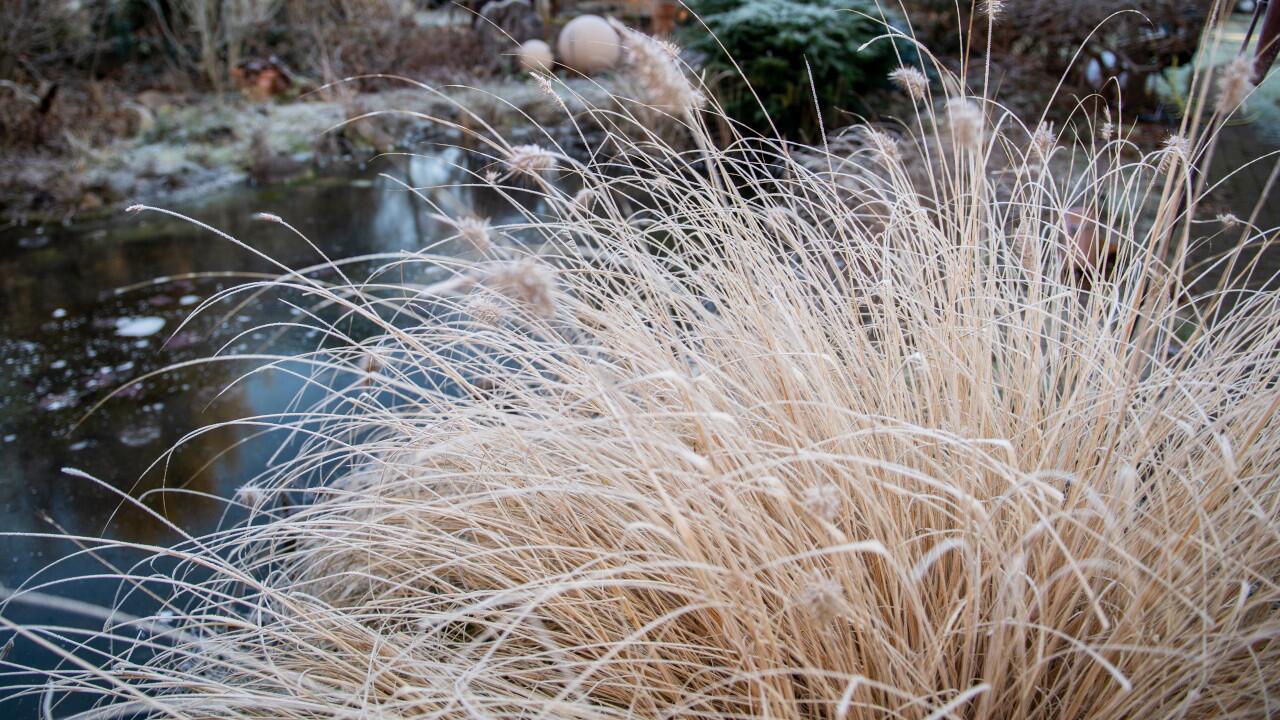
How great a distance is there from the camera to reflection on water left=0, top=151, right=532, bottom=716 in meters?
2.36

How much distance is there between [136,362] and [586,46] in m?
5.37

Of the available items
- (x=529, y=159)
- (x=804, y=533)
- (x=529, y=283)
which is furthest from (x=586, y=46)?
(x=529, y=283)

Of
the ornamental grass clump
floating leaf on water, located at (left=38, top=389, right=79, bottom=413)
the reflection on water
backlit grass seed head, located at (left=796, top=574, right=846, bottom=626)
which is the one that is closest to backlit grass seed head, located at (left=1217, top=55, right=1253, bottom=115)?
the ornamental grass clump

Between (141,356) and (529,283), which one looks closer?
(529,283)

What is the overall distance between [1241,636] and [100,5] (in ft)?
29.2

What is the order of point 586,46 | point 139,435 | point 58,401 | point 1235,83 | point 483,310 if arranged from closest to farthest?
point 1235,83
point 483,310
point 139,435
point 58,401
point 586,46

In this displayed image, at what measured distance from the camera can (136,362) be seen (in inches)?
129

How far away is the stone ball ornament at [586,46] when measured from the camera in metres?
7.21

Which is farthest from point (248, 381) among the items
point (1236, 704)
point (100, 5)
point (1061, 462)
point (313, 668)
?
point (100, 5)

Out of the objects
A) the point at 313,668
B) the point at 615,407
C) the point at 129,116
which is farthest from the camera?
the point at 129,116

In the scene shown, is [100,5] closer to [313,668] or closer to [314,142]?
[314,142]

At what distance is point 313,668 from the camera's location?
132 cm

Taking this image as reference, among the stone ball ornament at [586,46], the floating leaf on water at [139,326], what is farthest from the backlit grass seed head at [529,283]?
the stone ball ornament at [586,46]

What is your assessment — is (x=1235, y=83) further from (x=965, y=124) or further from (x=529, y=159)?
(x=529, y=159)
